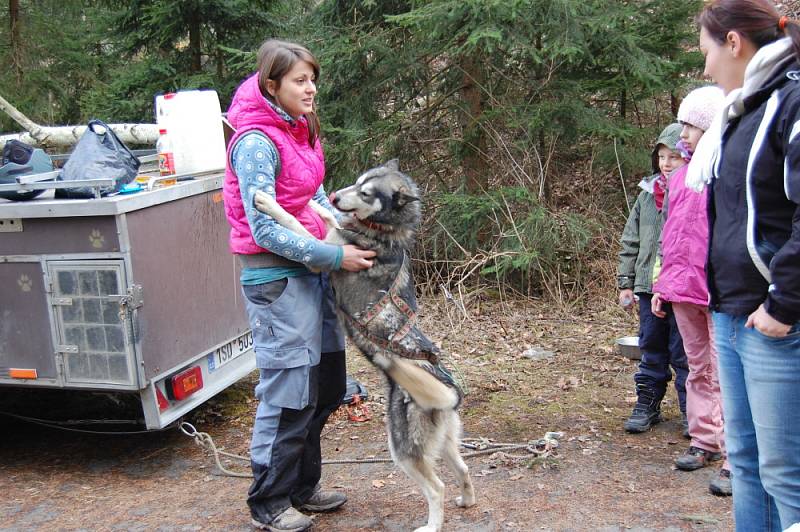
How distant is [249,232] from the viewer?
335cm

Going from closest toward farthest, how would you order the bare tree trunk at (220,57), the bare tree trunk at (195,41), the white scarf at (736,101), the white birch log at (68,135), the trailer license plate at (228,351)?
the white scarf at (736,101) < the trailer license plate at (228,351) < the white birch log at (68,135) < the bare tree trunk at (195,41) < the bare tree trunk at (220,57)

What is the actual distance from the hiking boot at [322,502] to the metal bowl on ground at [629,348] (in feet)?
9.78

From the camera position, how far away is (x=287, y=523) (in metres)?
3.50


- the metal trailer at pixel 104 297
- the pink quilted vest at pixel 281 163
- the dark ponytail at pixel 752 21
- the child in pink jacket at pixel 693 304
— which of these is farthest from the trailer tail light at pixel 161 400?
the dark ponytail at pixel 752 21

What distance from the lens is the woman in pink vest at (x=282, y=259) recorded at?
10.5 feet

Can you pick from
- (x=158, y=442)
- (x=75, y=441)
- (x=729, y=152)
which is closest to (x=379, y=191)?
(x=729, y=152)

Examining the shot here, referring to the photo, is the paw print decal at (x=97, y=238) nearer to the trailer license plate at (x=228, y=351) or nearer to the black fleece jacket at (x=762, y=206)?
the trailer license plate at (x=228, y=351)

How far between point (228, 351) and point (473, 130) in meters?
4.07

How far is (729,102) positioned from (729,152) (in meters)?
0.17

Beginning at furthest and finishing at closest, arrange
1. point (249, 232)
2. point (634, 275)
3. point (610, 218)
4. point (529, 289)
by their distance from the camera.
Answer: point (610, 218)
point (529, 289)
point (634, 275)
point (249, 232)

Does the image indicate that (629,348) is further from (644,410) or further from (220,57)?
(220,57)

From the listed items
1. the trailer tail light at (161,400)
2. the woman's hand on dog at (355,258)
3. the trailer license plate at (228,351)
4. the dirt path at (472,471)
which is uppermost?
the woman's hand on dog at (355,258)

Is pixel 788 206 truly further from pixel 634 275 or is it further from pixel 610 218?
pixel 610 218

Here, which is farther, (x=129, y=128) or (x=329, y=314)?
(x=129, y=128)
